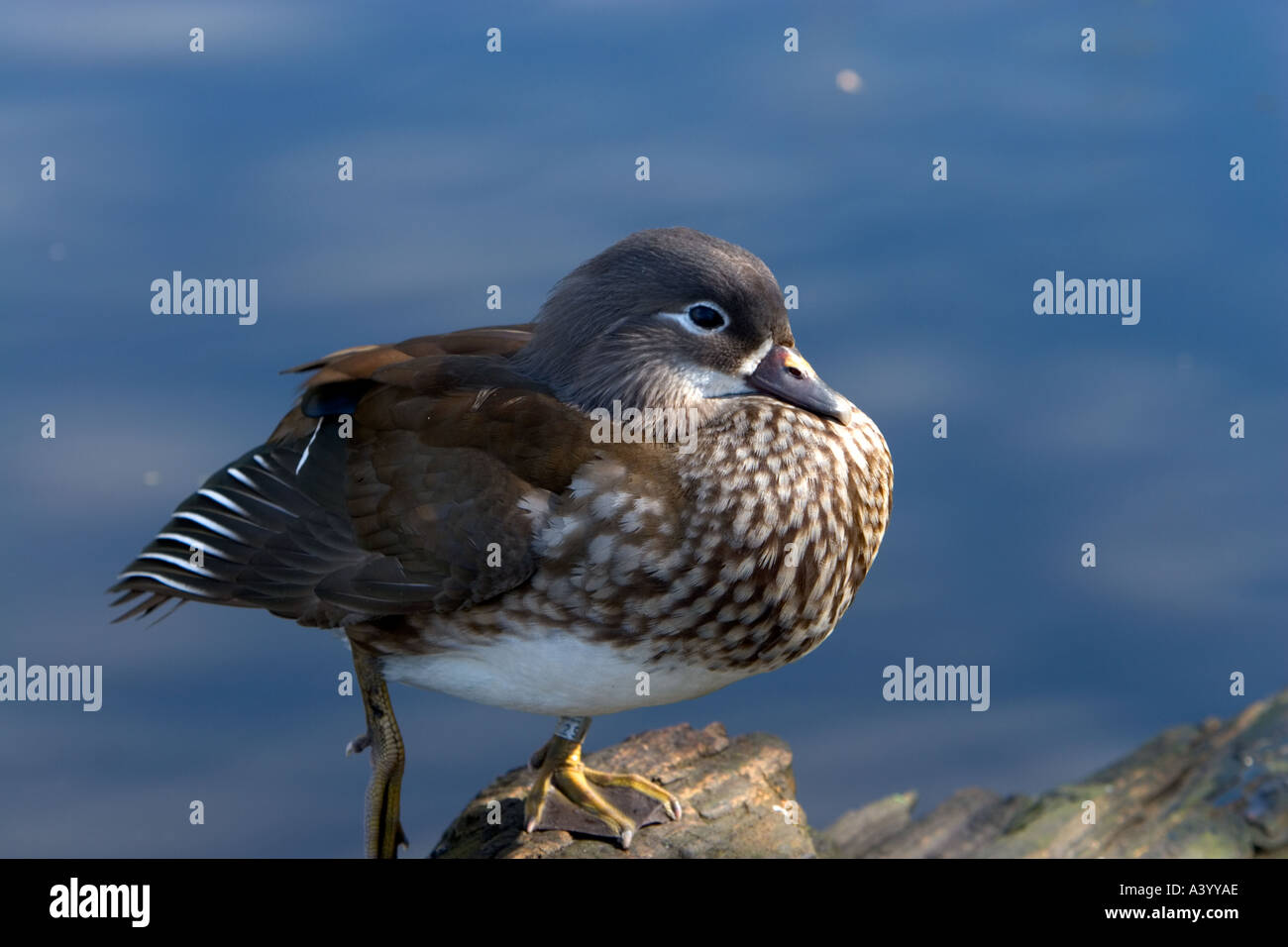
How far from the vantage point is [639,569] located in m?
2.98

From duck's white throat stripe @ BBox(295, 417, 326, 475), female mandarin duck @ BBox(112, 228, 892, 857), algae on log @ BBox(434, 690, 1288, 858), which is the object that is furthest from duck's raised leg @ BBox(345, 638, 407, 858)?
duck's white throat stripe @ BBox(295, 417, 326, 475)

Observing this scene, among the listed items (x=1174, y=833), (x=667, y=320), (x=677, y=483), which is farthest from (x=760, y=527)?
(x=1174, y=833)

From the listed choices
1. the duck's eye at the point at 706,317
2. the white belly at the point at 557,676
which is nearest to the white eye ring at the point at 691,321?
the duck's eye at the point at 706,317

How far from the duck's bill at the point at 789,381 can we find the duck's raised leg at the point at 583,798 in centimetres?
112

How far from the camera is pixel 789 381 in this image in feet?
10.4

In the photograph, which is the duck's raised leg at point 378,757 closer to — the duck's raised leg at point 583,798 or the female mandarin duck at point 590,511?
the female mandarin duck at point 590,511

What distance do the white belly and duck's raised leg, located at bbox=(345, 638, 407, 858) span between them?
0.13m

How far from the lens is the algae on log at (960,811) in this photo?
377cm

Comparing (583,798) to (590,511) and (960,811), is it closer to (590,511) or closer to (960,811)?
(590,511)

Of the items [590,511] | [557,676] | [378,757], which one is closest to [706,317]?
[590,511]

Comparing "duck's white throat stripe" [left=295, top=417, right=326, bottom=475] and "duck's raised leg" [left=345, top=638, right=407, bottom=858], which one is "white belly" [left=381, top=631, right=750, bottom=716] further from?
"duck's white throat stripe" [left=295, top=417, right=326, bottom=475]

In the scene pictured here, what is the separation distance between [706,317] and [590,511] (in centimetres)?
54

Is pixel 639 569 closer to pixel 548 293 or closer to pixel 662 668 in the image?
pixel 662 668

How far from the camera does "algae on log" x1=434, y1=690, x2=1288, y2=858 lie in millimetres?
3770
